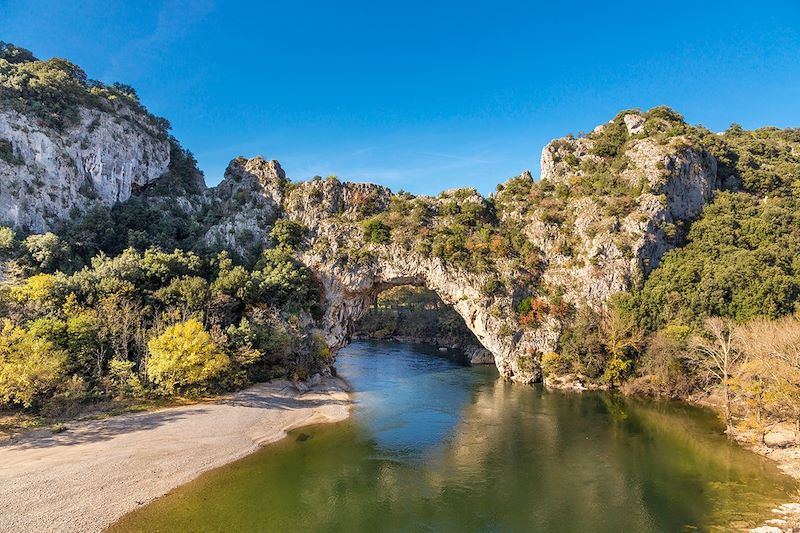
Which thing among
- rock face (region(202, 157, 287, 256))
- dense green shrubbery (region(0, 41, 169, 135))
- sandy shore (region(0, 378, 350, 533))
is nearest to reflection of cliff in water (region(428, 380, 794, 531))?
sandy shore (region(0, 378, 350, 533))

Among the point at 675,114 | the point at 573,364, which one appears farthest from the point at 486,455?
the point at 675,114

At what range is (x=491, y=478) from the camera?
24781 millimetres

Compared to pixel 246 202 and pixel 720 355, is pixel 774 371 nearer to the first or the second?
pixel 720 355

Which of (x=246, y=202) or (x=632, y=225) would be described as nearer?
(x=632, y=225)

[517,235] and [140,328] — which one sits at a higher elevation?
[517,235]

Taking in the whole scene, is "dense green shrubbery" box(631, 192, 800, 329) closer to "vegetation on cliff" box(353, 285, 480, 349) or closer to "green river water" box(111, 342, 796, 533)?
"green river water" box(111, 342, 796, 533)

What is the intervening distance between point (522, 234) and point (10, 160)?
64.9 m

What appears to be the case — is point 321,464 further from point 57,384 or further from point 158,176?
point 158,176

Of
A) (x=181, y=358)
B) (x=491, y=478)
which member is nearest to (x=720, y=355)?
(x=491, y=478)

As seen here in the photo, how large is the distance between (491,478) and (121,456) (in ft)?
70.2

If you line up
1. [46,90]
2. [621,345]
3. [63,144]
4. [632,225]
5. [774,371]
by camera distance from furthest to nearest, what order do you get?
1. [46,90]
2. [63,144]
3. [632,225]
4. [621,345]
5. [774,371]

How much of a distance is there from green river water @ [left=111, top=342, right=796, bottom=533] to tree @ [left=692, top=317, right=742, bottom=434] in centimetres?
342

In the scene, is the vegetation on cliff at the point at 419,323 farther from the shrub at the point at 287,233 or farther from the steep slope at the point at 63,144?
the steep slope at the point at 63,144

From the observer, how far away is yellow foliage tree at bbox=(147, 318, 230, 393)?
34.7 meters
